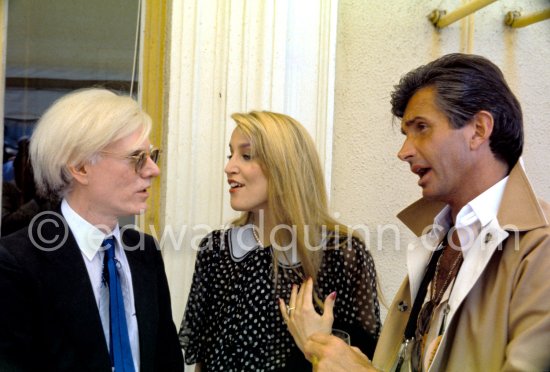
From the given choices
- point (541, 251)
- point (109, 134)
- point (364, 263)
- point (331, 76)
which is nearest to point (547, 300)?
point (541, 251)

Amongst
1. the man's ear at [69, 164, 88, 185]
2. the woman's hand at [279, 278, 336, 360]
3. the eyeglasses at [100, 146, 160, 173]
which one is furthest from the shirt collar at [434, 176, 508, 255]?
the man's ear at [69, 164, 88, 185]

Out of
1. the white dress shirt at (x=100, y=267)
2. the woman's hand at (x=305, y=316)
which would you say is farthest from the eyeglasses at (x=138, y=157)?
the woman's hand at (x=305, y=316)

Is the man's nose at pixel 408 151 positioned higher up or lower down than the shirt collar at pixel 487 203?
higher up

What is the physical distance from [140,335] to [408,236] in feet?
5.76

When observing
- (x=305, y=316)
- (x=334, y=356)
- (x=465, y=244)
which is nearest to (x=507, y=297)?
(x=465, y=244)

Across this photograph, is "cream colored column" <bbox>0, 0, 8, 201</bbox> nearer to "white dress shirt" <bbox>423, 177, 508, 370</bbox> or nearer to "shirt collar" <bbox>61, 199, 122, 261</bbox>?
"shirt collar" <bbox>61, 199, 122, 261</bbox>

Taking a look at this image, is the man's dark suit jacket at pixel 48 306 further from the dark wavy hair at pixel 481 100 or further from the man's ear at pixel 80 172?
the dark wavy hair at pixel 481 100

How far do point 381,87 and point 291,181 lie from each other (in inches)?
42.3

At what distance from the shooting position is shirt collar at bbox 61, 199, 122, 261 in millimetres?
2043

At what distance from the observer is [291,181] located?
8.36 feet

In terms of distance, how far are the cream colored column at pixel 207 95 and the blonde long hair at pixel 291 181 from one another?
47 centimetres

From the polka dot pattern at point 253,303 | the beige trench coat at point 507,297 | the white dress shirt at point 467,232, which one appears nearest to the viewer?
the beige trench coat at point 507,297

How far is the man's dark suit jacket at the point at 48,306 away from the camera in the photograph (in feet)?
5.98

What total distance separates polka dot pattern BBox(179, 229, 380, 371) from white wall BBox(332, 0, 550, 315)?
88 cm
